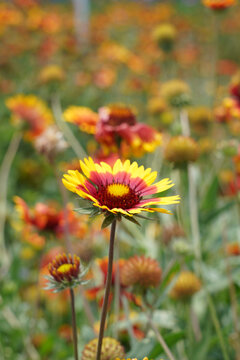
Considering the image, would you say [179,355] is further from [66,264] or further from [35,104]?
[35,104]

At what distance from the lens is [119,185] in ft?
1.91

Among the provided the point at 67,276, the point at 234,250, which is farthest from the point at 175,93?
the point at 67,276

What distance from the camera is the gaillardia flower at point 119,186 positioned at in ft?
1.72

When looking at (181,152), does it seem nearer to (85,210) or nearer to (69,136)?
(85,210)

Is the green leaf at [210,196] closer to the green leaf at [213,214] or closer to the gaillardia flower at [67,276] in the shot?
the green leaf at [213,214]

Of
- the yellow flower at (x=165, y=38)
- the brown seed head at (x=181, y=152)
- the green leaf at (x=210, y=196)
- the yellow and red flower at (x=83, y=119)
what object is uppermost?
the yellow flower at (x=165, y=38)

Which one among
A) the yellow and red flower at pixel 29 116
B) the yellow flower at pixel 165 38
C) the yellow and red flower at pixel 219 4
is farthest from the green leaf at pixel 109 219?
the yellow flower at pixel 165 38

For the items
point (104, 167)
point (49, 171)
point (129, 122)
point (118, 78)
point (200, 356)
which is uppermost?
Result: point (118, 78)

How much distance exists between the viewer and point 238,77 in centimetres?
129

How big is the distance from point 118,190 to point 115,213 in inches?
3.5

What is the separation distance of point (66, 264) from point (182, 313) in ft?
1.65

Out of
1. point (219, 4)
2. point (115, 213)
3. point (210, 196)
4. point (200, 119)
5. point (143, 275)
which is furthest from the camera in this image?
point (200, 119)

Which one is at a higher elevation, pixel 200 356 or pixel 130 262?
pixel 130 262

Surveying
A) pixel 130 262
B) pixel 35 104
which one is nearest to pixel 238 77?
pixel 35 104
